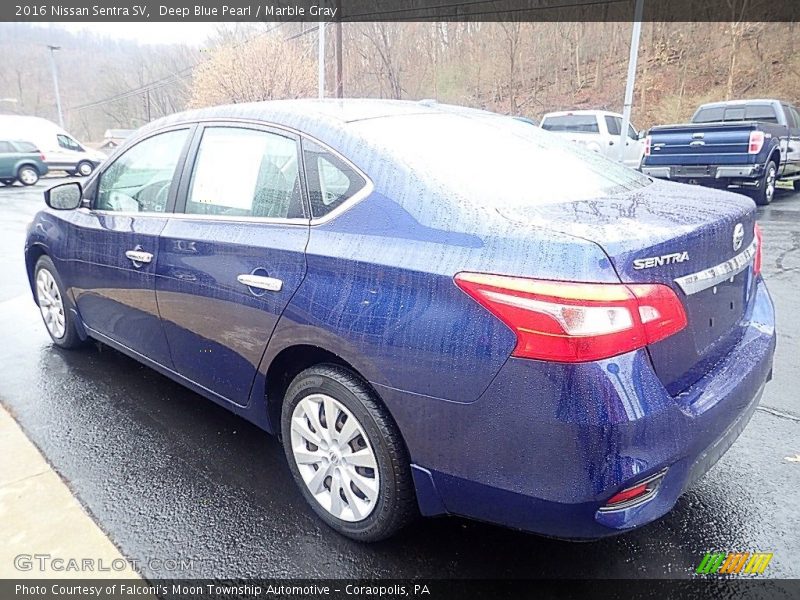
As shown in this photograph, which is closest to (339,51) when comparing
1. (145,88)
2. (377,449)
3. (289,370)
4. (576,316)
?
(289,370)

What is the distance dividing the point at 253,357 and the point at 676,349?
1.64 m

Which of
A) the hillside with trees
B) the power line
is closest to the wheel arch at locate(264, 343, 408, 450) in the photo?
the hillside with trees

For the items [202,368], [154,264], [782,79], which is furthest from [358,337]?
[782,79]

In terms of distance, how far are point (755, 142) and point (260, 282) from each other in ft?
33.4

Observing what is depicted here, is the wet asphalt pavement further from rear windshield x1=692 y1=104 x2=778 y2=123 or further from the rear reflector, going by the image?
rear windshield x1=692 y1=104 x2=778 y2=123

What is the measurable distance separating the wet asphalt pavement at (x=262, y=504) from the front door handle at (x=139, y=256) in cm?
90

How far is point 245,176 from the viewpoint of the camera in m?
2.70

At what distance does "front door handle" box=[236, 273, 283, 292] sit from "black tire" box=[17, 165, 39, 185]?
21064mm

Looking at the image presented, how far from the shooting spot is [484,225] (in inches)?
Answer: 74.6

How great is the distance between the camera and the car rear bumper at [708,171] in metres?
10.1

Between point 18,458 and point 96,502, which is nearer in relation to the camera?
point 96,502

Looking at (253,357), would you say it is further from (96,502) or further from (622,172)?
(622,172)

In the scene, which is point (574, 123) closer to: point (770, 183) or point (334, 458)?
point (770, 183)

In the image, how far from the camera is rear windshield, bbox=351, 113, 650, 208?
213cm
